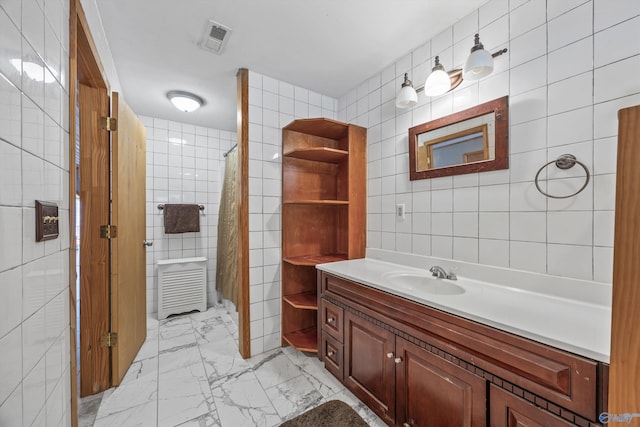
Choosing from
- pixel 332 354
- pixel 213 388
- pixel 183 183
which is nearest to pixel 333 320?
pixel 332 354

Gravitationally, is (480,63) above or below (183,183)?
above

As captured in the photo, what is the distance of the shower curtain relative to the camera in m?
2.59

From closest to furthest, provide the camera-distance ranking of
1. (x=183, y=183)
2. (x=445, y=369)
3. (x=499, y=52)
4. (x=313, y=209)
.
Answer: (x=445, y=369) < (x=499, y=52) < (x=313, y=209) < (x=183, y=183)

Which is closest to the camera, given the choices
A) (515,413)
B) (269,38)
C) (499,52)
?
(515,413)

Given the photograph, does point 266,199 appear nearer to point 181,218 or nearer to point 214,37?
point 214,37

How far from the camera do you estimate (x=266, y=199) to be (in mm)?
2066

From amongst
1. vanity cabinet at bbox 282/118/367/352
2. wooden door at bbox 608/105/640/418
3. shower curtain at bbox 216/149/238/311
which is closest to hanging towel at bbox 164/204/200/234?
shower curtain at bbox 216/149/238/311

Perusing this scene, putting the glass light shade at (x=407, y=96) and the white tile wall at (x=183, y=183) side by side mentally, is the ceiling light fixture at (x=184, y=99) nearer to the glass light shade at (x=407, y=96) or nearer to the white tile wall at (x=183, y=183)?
the white tile wall at (x=183, y=183)

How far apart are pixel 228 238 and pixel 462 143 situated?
7.79 feet

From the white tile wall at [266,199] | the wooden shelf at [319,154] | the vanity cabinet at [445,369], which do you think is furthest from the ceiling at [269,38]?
the vanity cabinet at [445,369]

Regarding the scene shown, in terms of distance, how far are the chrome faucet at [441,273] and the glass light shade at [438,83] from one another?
1032 mm

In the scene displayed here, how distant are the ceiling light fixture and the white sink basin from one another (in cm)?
234

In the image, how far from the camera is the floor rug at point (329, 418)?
4.33ft

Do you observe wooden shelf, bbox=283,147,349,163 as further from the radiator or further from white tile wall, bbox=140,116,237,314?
the radiator
